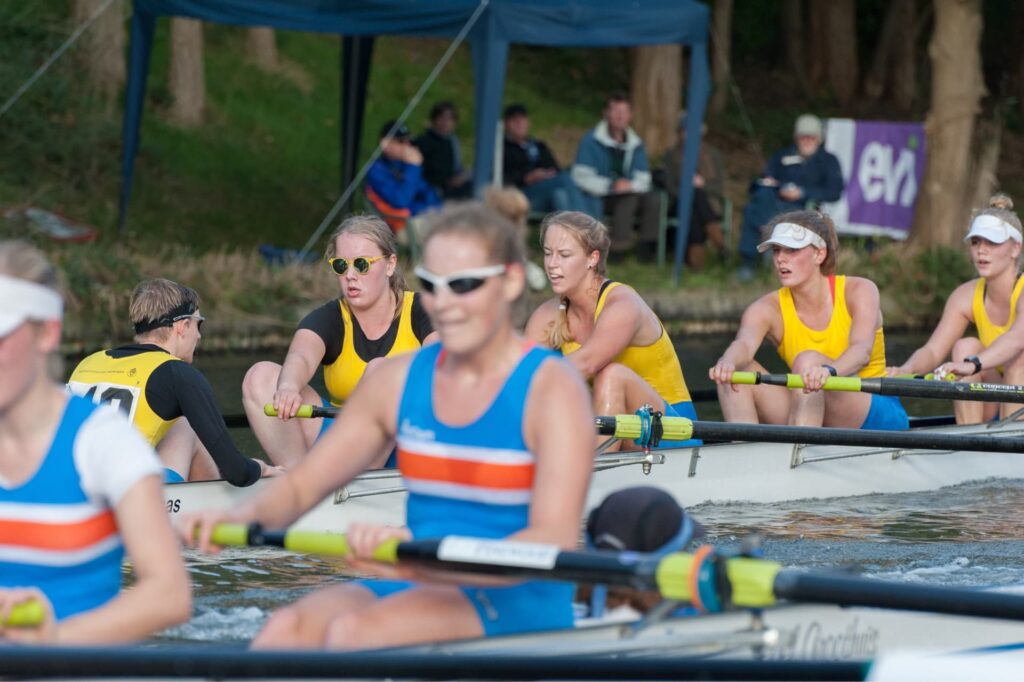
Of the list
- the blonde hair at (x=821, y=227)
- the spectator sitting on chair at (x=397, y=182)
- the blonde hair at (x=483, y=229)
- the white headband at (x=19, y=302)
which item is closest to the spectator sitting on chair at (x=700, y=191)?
the spectator sitting on chair at (x=397, y=182)

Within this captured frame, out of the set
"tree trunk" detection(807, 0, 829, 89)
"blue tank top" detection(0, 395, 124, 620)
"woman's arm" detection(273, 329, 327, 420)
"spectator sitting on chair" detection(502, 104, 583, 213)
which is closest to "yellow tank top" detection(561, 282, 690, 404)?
"woman's arm" detection(273, 329, 327, 420)

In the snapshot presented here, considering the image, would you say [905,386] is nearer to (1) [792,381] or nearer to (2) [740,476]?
(1) [792,381]

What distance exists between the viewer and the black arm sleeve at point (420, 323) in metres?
6.81

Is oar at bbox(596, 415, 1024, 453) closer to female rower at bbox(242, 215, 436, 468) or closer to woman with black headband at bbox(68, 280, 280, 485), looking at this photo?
female rower at bbox(242, 215, 436, 468)

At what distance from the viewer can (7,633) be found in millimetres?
3293

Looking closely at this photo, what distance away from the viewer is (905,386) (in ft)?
24.1

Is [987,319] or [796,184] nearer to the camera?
[987,319]

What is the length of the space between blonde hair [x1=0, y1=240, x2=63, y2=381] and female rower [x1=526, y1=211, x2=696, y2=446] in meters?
3.61

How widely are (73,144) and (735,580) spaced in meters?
14.6

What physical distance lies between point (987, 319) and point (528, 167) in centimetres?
729

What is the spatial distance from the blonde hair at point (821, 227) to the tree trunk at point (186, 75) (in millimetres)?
12311

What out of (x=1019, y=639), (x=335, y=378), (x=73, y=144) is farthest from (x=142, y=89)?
(x=1019, y=639)

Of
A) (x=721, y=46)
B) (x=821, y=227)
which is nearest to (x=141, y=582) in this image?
(x=821, y=227)

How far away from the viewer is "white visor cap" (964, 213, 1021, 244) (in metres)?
8.07
